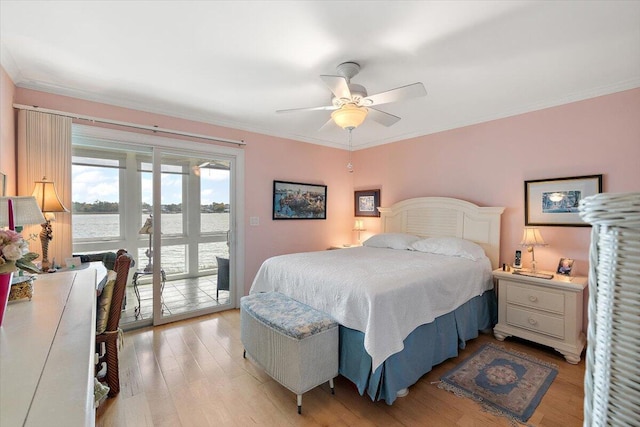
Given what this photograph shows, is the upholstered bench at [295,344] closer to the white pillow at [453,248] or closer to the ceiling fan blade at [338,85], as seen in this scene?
the ceiling fan blade at [338,85]

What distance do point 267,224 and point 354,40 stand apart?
2.80m

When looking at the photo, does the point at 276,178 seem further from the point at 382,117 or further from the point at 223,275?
the point at 382,117

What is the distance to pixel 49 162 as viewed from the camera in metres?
2.76

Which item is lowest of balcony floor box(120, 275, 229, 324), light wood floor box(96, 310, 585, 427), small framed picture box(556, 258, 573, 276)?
light wood floor box(96, 310, 585, 427)

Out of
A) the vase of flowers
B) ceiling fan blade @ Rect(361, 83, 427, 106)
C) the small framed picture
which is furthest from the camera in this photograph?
the small framed picture

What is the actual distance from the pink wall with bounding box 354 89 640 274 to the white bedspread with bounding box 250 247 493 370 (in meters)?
0.77

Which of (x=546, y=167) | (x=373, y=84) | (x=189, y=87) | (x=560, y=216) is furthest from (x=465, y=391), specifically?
(x=189, y=87)

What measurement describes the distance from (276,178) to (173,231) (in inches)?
60.7

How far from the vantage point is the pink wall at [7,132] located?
2320mm

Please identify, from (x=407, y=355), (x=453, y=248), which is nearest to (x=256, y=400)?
(x=407, y=355)

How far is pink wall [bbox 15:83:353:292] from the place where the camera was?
11.4 ft

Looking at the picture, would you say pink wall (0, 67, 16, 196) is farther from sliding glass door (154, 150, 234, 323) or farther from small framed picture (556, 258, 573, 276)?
small framed picture (556, 258, 573, 276)

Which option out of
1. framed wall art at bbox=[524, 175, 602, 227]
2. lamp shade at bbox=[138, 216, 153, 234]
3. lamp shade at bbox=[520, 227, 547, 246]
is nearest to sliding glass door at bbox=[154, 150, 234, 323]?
lamp shade at bbox=[138, 216, 153, 234]

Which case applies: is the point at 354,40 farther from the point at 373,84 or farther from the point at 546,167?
the point at 546,167
